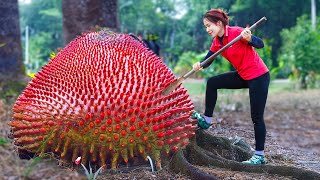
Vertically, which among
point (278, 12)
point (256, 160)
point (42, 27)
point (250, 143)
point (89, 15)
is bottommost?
point (250, 143)

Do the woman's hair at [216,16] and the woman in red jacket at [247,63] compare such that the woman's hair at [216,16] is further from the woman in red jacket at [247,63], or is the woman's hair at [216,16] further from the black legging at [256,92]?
the black legging at [256,92]

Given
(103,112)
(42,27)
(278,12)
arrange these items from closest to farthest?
(103,112), (278,12), (42,27)

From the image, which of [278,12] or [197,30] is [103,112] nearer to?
[278,12]

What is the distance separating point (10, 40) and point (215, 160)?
4187 millimetres

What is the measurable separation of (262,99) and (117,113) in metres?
1.24

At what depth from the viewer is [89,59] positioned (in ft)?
10.7

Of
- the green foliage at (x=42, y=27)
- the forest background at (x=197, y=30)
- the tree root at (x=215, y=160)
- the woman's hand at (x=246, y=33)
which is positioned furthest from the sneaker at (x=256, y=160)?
the green foliage at (x=42, y=27)

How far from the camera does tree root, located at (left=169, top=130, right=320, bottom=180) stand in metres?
3.20

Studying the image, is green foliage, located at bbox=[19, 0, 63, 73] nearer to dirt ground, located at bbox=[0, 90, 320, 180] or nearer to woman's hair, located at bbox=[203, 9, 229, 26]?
dirt ground, located at bbox=[0, 90, 320, 180]

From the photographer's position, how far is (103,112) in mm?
2842

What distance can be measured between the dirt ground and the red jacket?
75 centimetres

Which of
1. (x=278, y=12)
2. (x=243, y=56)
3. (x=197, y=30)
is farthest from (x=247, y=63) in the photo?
(x=197, y=30)

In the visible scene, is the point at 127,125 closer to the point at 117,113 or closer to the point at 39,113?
the point at 117,113

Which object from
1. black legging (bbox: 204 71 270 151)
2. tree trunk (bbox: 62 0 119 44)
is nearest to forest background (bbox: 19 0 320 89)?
tree trunk (bbox: 62 0 119 44)
